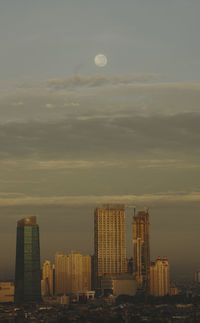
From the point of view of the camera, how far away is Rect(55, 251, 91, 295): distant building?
9688cm

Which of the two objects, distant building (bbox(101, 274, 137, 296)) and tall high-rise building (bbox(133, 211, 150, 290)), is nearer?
distant building (bbox(101, 274, 137, 296))

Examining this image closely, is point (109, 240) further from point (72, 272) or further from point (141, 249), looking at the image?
point (72, 272)

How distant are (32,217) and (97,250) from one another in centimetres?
1454

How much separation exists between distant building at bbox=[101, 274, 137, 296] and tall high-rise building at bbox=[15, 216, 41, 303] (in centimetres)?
864

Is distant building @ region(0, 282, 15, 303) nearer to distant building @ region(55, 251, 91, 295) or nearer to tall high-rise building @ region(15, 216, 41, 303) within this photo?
tall high-rise building @ region(15, 216, 41, 303)

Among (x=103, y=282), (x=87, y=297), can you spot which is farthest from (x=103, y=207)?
(x=87, y=297)

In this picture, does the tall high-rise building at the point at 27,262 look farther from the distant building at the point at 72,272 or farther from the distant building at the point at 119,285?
the distant building at the point at 72,272

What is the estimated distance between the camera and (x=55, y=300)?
8025 cm

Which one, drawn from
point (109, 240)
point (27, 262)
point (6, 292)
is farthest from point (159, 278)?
point (6, 292)

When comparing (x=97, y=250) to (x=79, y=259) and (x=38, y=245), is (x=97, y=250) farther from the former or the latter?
(x=38, y=245)

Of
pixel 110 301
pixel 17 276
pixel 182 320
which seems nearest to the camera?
pixel 182 320

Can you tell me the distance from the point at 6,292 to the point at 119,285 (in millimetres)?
13520

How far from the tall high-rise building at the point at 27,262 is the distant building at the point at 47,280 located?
26.0 feet

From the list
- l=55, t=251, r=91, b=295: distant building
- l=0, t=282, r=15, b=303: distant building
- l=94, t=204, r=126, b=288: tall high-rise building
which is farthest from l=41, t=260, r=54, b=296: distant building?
l=0, t=282, r=15, b=303: distant building
